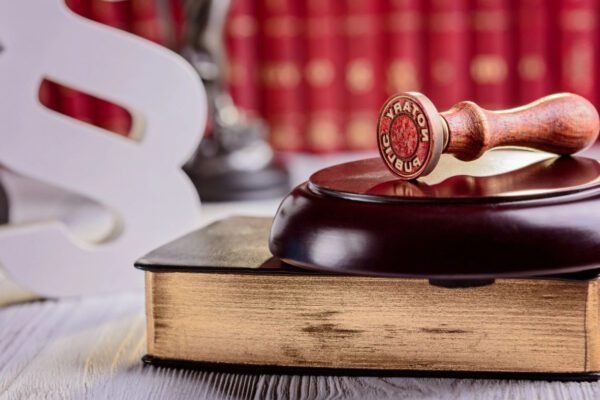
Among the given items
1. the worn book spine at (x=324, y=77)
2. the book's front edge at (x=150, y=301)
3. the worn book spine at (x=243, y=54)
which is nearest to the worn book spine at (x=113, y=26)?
the worn book spine at (x=243, y=54)

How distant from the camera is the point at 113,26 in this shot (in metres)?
2.37

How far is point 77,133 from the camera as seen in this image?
101cm

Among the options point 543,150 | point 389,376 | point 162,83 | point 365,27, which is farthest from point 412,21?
point 389,376

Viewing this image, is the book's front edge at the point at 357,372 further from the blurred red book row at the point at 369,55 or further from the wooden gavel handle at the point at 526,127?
the blurred red book row at the point at 369,55

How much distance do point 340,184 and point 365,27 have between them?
1.67 metres

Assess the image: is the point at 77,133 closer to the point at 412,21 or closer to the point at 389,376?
the point at 389,376

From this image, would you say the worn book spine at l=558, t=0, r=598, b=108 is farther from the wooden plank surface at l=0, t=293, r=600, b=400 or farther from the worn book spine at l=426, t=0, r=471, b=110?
the wooden plank surface at l=0, t=293, r=600, b=400

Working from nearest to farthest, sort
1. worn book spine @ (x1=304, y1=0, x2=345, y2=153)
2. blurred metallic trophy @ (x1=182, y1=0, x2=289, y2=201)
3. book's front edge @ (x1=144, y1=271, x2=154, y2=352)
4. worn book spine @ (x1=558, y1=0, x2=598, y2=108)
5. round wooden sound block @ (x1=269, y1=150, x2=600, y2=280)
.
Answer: round wooden sound block @ (x1=269, y1=150, x2=600, y2=280) < book's front edge @ (x1=144, y1=271, x2=154, y2=352) < blurred metallic trophy @ (x1=182, y1=0, x2=289, y2=201) < worn book spine @ (x1=558, y1=0, x2=598, y2=108) < worn book spine @ (x1=304, y1=0, x2=345, y2=153)

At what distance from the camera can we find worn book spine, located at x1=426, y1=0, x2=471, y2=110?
2.27 m

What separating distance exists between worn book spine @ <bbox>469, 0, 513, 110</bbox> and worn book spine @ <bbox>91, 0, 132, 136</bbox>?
90 centimetres

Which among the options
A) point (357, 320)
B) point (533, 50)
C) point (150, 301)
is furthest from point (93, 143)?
point (533, 50)

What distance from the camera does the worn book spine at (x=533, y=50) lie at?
2.23 metres

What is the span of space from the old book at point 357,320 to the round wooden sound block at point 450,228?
4cm

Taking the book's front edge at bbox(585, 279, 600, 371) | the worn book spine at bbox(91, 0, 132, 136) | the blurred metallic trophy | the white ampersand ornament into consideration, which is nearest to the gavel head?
the book's front edge at bbox(585, 279, 600, 371)
